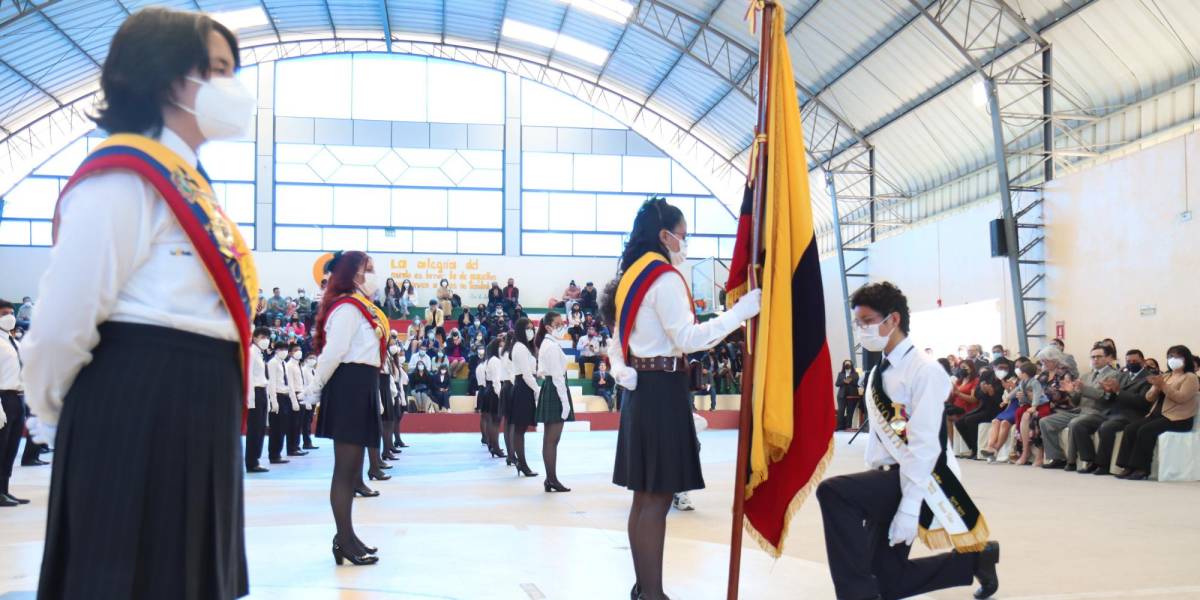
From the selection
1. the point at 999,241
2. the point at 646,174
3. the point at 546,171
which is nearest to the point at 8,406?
the point at 999,241

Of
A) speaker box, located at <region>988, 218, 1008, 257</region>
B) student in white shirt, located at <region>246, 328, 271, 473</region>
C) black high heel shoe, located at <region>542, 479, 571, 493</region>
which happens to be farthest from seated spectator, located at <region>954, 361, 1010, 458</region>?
student in white shirt, located at <region>246, 328, 271, 473</region>

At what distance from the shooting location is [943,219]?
19.9m

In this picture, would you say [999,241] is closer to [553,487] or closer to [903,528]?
[553,487]

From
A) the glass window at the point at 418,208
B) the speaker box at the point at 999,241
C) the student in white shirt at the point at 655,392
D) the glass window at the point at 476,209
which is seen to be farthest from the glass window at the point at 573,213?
the student in white shirt at the point at 655,392

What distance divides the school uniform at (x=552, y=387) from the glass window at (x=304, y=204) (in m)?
19.6

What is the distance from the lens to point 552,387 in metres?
8.85

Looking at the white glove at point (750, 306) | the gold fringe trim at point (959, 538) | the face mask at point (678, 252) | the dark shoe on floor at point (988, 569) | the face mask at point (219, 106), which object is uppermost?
the face mask at point (219, 106)

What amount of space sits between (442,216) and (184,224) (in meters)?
26.4

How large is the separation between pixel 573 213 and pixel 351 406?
23915mm

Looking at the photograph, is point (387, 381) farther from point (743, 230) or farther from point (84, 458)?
point (84, 458)

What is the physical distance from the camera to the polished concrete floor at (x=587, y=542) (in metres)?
4.30

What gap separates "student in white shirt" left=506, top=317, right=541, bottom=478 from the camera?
9562 mm

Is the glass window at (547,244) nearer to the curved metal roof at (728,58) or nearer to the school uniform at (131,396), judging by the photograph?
the curved metal roof at (728,58)

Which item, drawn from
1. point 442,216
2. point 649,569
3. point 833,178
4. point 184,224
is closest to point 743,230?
point 649,569
